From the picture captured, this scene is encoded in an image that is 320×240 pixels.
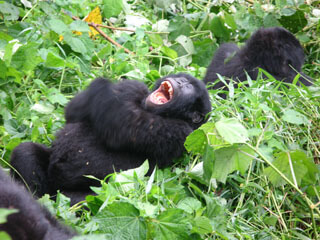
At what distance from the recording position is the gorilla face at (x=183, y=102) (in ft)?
12.1

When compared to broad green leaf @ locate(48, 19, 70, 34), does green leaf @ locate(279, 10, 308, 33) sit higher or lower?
lower

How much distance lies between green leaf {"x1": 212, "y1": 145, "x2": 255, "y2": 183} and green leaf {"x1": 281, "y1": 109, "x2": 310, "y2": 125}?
2.01ft

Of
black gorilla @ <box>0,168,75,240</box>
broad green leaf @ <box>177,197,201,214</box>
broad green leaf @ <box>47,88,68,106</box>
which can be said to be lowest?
broad green leaf @ <box>47,88,68,106</box>

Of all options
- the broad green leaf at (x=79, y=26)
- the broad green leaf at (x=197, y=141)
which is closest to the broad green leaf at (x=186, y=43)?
the broad green leaf at (x=79, y=26)

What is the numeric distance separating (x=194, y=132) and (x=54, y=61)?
181 centimetres

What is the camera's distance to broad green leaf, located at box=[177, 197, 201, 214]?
9.09 feet

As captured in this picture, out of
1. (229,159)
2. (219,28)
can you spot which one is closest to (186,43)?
(219,28)

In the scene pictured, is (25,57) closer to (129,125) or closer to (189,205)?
(129,125)

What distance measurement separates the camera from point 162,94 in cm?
390

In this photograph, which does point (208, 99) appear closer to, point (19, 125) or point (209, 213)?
point (209, 213)

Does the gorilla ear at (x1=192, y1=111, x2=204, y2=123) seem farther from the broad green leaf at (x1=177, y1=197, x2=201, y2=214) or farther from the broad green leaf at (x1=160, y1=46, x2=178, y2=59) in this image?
the broad green leaf at (x1=160, y1=46, x2=178, y2=59)

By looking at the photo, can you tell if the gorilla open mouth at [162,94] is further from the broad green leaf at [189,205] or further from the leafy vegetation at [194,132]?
the broad green leaf at [189,205]

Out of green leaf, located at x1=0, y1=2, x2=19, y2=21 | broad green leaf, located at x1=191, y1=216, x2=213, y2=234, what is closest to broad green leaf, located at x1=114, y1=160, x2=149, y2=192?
broad green leaf, located at x1=191, y1=216, x2=213, y2=234

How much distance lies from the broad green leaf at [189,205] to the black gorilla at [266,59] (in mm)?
2177
